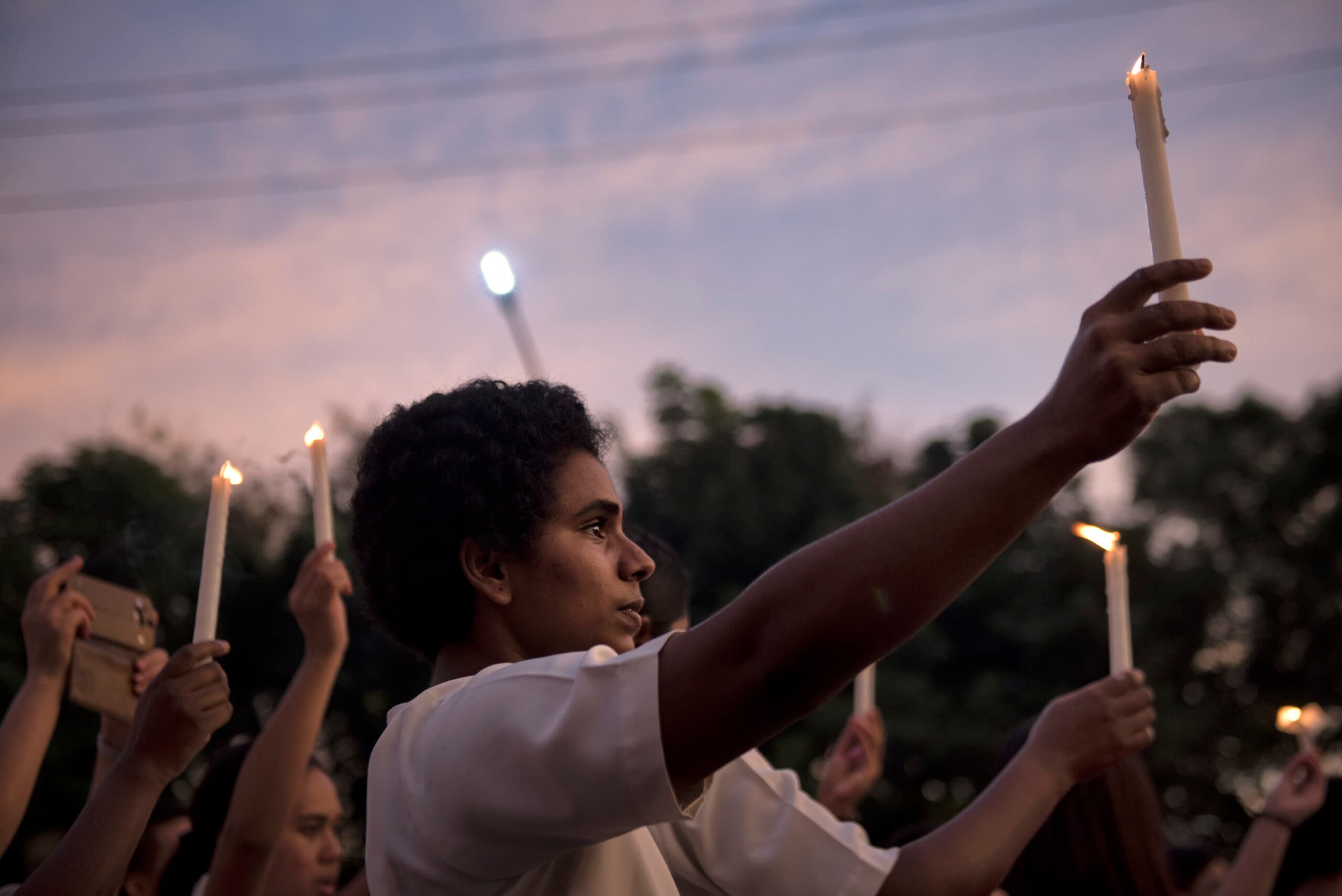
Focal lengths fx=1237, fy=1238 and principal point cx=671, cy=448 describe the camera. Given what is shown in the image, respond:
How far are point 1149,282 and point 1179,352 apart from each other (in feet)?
0.30

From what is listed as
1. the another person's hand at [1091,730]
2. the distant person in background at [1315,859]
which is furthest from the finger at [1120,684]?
the distant person in background at [1315,859]

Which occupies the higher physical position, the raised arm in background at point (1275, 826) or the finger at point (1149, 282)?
the finger at point (1149, 282)

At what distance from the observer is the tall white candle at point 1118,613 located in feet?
9.66

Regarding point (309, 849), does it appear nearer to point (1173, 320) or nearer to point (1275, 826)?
point (1275, 826)

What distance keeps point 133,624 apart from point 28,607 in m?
0.27

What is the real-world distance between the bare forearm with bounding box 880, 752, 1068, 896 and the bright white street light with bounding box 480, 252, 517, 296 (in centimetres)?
295

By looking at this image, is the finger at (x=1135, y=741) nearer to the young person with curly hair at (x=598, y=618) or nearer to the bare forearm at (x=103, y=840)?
the young person with curly hair at (x=598, y=618)

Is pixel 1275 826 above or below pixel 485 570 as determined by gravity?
below

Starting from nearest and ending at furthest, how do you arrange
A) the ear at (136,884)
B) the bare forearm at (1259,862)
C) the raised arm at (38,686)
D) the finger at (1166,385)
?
the finger at (1166,385) < the raised arm at (38,686) < the bare forearm at (1259,862) < the ear at (136,884)

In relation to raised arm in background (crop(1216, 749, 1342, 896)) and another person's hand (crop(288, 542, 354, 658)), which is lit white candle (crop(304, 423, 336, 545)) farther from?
raised arm in background (crop(1216, 749, 1342, 896))

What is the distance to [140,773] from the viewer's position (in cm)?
248

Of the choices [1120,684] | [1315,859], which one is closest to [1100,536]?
[1120,684]

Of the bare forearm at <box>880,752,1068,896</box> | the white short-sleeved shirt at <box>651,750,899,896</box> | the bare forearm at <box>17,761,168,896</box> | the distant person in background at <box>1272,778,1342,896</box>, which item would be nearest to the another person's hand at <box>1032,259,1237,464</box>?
the white short-sleeved shirt at <box>651,750,899,896</box>

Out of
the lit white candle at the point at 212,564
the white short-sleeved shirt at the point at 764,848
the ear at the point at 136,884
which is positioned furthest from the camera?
the ear at the point at 136,884
